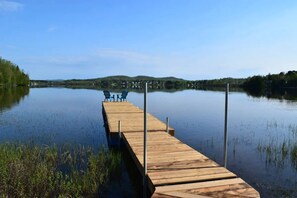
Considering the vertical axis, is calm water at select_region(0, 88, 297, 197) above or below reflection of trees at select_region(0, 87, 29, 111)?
below

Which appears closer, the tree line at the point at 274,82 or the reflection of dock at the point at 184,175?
the reflection of dock at the point at 184,175

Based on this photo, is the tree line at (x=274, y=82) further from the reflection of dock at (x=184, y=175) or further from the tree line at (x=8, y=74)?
the reflection of dock at (x=184, y=175)

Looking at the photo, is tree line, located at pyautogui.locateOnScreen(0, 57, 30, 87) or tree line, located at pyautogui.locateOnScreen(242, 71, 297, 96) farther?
tree line, located at pyautogui.locateOnScreen(242, 71, 297, 96)

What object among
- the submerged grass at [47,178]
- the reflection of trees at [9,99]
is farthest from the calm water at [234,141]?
the reflection of trees at [9,99]

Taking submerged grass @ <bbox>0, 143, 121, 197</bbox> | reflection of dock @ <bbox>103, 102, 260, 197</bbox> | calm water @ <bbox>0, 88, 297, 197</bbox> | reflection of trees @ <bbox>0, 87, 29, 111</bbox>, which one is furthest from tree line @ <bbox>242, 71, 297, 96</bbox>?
submerged grass @ <bbox>0, 143, 121, 197</bbox>

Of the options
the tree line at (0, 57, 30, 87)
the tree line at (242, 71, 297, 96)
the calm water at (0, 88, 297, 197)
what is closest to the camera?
the calm water at (0, 88, 297, 197)

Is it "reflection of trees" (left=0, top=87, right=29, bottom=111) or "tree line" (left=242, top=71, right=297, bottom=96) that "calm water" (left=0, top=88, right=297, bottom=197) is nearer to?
"reflection of trees" (left=0, top=87, right=29, bottom=111)

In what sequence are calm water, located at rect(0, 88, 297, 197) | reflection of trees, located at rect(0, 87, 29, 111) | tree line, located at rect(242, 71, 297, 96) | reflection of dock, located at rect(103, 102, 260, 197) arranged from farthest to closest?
tree line, located at rect(242, 71, 297, 96)
reflection of trees, located at rect(0, 87, 29, 111)
calm water, located at rect(0, 88, 297, 197)
reflection of dock, located at rect(103, 102, 260, 197)

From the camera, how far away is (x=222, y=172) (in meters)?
6.25

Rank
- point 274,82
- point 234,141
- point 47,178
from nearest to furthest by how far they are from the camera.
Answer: point 47,178, point 234,141, point 274,82

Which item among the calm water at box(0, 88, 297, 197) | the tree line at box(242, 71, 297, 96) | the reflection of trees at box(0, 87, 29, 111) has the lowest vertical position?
the calm water at box(0, 88, 297, 197)

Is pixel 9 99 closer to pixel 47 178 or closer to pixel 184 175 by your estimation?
pixel 47 178

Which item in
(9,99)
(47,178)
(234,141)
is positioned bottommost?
(234,141)

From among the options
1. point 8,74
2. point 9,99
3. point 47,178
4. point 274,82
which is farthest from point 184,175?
point 274,82
